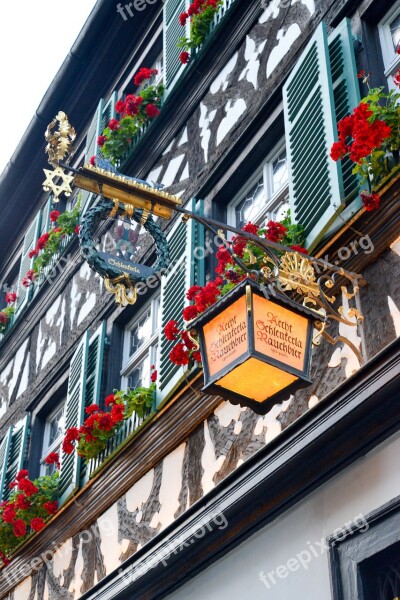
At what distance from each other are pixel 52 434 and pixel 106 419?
8.49 feet

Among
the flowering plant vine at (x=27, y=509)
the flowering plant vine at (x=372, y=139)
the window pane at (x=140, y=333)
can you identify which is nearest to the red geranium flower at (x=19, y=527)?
the flowering plant vine at (x=27, y=509)

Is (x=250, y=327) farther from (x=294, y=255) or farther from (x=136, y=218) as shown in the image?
(x=136, y=218)

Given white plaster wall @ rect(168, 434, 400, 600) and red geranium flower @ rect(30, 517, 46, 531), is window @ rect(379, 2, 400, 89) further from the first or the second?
red geranium flower @ rect(30, 517, 46, 531)

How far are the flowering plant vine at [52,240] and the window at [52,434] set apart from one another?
186cm

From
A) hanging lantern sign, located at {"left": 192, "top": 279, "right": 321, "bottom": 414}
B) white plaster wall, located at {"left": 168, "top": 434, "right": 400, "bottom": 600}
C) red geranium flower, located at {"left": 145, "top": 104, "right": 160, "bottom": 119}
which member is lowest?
white plaster wall, located at {"left": 168, "top": 434, "right": 400, "bottom": 600}

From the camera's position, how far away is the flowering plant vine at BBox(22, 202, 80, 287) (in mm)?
11195

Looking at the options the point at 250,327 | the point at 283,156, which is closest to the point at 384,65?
the point at 283,156

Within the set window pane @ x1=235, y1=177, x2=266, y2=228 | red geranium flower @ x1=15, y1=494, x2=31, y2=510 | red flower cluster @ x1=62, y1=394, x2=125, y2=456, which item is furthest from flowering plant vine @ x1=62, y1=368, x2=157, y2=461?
window pane @ x1=235, y1=177, x2=266, y2=228

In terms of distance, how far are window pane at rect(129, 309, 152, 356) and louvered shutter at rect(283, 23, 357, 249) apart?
2430 millimetres

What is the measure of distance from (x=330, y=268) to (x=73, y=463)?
13.0ft

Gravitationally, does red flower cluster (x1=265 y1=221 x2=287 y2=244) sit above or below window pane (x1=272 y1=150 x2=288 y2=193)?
below

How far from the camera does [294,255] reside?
5375 millimetres

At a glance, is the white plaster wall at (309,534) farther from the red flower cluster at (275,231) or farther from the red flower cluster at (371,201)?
the red flower cluster at (275,231)

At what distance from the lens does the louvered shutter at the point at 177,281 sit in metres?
7.35
